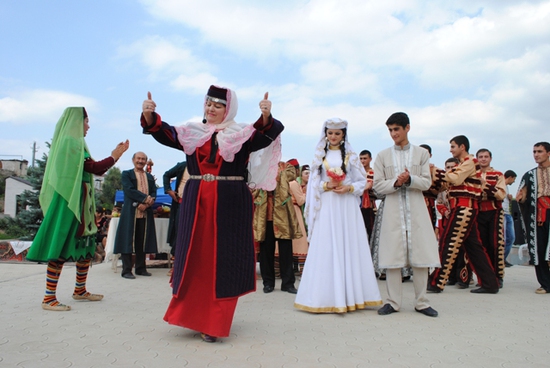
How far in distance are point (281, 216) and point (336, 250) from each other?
1.70 meters

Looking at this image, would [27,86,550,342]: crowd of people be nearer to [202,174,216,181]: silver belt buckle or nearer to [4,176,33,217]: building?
[202,174,216,181]: silver belt buckle

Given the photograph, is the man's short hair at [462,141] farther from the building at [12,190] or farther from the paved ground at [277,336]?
the building at [12,190]

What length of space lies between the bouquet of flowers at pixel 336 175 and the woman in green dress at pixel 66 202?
93.6 inches

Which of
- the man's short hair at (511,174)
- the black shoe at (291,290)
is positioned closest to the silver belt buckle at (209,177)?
the black shoe at (291,290)

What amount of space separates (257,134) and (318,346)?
71.6 inches

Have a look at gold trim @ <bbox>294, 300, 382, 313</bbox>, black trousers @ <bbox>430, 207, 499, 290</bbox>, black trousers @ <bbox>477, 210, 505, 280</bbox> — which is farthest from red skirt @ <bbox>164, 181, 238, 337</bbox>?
black trousers @ <bbox>477, 210, 505, 280</bbox>

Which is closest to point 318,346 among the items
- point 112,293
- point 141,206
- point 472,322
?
point 472,322

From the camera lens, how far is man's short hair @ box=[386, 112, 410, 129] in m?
5.34

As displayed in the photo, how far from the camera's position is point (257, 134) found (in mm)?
4090

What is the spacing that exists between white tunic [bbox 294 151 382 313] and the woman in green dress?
249cm

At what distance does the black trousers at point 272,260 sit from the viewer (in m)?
6.94

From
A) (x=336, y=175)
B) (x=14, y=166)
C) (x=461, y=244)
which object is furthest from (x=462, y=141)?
(x=14, y=166)

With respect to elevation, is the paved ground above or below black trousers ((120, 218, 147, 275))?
below

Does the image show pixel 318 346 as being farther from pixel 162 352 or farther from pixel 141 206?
pixel 141 206
